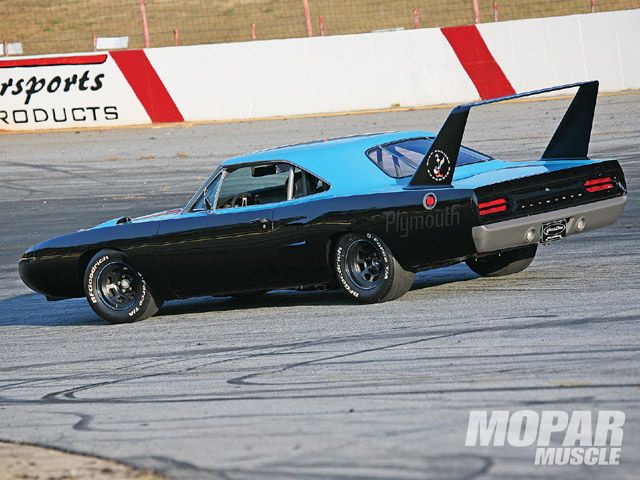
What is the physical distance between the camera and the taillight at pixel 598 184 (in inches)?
359

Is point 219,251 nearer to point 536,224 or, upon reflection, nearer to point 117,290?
point 117,290

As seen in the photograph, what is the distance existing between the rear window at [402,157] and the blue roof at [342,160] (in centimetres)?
6

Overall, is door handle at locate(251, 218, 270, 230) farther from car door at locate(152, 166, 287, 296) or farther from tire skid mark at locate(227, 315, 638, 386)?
tire skid mark at locate(227, 315, 638, 386)

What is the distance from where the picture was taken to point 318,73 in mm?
21703

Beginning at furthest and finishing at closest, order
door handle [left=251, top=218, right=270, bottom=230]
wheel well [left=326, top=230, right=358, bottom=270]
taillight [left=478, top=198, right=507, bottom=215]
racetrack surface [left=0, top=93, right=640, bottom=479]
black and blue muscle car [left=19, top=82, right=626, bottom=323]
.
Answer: door handle [left=251, top=218, right=270, bottom=230] < wheel well [left=326, top=230, right=358, bottom=270] < black and blue muscle car [left=19, top=82, right=626, bottom=323] < taillight [left=478, top=198, right=507, bottom=215] < racetrack surface [left=0, top=93, right=640, bottom=479]

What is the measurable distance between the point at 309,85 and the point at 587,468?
17212 millimetres

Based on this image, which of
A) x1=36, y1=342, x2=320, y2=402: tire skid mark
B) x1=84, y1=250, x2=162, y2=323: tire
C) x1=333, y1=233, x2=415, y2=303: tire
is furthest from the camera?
x1=84, y1=250, x2=162, y2=323: tire

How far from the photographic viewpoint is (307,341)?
8.22 meters

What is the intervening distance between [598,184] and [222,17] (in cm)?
2662

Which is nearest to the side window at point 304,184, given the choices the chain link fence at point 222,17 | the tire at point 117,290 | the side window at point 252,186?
the side window at point 252,186

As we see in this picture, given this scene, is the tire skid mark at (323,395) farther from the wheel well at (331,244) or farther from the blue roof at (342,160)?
the blue roof at (342,160)

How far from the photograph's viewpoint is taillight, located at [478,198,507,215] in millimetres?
8523

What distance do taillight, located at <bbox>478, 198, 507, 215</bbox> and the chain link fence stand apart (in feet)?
49.3

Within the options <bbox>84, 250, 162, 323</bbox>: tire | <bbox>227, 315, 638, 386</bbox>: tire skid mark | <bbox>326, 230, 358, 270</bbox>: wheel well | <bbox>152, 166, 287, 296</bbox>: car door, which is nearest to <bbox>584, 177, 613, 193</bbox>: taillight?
<bbox>227, 315, 638, 386</bbox>: tire skid mark
